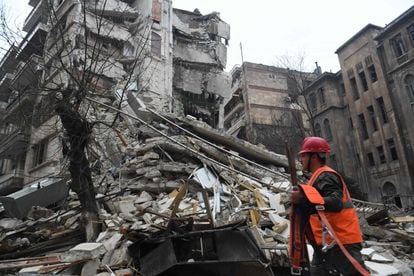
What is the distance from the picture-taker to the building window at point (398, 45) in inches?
937

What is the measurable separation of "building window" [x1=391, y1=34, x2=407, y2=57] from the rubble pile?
68.4 ft

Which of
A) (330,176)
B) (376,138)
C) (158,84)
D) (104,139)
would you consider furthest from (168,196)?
(376,138)

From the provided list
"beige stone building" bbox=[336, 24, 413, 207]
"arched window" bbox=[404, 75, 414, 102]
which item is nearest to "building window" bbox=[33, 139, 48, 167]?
"beige stone building" bbox=[336, 24, 413, 207]

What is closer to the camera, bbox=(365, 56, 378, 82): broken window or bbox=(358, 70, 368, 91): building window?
bbox=(365, 56, 378, 82): broken window

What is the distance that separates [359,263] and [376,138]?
26.7 meters

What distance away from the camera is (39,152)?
1730 centimetres

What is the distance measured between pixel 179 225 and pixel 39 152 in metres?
16.0

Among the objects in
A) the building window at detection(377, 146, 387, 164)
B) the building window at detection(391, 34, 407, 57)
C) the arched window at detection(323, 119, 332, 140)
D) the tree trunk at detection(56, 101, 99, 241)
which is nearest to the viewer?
the tree trunk at detection(56, 101, 99, 241)

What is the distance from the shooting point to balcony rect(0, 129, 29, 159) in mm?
17156

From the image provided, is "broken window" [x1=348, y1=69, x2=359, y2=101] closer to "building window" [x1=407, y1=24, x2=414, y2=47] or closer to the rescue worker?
"building window" [x1=407, y1=24, x2=414, y2=47]

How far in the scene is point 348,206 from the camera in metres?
2.58

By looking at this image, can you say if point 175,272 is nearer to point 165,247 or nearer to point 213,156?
point 165,247

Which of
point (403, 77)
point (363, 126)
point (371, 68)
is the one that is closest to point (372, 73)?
point (371, 68)

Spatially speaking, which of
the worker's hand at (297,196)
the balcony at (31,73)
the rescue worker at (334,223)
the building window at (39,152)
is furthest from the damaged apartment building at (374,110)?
the worker's hand at (297,196)
